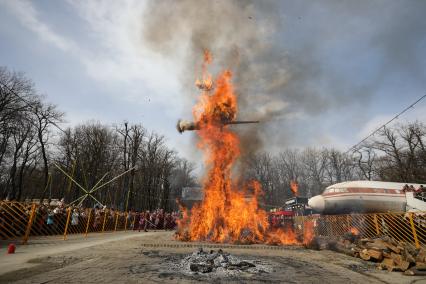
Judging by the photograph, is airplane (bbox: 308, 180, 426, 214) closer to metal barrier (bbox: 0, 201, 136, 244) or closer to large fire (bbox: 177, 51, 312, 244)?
large fire (bbox: 177, 51, 312, 244)

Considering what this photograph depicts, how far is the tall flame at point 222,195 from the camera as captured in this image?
1922 cm

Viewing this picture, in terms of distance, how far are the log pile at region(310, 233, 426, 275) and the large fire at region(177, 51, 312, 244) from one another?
6069mm

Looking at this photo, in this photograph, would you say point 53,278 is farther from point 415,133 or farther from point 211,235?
point 415,133

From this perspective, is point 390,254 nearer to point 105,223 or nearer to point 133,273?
point 133,273

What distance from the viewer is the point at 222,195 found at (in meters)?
19.9

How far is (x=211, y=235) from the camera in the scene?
63.1ft

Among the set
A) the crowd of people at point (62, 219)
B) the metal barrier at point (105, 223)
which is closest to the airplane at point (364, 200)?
the metal barrier at point (105, 223)

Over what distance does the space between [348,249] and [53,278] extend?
536 inches

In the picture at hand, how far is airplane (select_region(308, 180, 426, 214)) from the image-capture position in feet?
80.4

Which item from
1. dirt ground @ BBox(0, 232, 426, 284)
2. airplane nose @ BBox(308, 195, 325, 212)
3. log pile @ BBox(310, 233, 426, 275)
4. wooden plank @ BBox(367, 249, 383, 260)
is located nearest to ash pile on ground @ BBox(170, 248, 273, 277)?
dirt ground @ BBox(0, 232, 426, 284)

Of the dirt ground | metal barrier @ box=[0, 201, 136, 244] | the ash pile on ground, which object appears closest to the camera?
the dirt ground

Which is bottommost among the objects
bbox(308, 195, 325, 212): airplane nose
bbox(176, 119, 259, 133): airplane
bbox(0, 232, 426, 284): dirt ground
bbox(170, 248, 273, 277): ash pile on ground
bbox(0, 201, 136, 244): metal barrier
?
bbox(0, 232, 426, 284): dirt ground

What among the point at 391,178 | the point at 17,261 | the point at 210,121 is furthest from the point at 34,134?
the point at 391,178

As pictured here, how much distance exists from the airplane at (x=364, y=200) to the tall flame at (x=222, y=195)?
6.93 m
